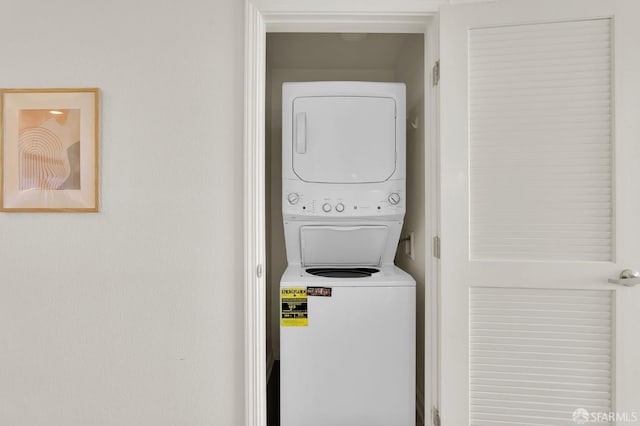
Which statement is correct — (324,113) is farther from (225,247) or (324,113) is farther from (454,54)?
(225,247)

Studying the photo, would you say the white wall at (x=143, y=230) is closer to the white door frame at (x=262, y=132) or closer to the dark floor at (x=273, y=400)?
the white door frame at (x=262, y=132)

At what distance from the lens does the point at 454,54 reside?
141cm

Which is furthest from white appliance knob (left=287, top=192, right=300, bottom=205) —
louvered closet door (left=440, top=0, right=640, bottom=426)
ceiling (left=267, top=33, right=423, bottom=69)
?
ceiling (left=267, top=33, right=423, bottom=69)

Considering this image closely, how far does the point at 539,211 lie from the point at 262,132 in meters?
1.21

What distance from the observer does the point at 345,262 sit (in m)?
2.10

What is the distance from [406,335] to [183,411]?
1.06 metres

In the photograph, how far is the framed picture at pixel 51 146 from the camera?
1.48 metres

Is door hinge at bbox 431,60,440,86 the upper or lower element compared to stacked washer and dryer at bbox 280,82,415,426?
upper

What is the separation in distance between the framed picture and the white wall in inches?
2.0

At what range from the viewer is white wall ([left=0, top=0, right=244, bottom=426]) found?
1.49 m

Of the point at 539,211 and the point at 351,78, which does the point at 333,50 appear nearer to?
the point at 351,78
